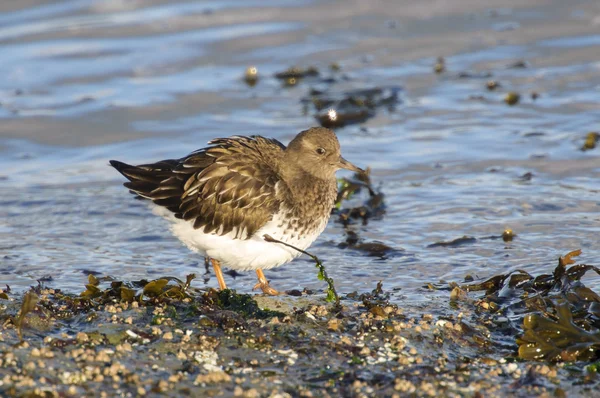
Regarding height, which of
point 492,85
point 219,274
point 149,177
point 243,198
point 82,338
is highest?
point 492,85

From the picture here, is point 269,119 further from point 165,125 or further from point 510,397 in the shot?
point 510,397

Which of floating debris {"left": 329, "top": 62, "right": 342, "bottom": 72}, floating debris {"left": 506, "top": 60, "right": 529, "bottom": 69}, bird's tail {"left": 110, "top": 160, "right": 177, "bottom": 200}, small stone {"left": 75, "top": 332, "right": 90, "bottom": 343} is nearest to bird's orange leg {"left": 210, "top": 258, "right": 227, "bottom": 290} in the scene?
bird's tail {"left": 110, "top": 160, "right": 177, "bottom": 200}

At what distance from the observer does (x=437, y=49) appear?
10.1 metres

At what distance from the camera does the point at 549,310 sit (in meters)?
4.16

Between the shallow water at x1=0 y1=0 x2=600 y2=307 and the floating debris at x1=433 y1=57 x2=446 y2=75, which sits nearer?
the shallow water at x1=0 y1=0 x2=600 y2=307

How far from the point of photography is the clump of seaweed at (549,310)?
375 centimetres

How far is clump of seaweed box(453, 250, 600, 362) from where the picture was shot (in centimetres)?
375

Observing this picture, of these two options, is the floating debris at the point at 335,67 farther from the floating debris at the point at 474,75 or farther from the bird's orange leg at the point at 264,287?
the bird's orange leg at the point at 264,287

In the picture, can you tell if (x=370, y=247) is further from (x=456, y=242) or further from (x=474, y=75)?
(x=474, y=75)

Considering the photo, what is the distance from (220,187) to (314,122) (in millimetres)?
3829

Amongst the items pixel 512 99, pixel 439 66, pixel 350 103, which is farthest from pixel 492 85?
pixel 350 103

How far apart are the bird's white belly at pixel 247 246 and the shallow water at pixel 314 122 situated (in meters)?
0.59

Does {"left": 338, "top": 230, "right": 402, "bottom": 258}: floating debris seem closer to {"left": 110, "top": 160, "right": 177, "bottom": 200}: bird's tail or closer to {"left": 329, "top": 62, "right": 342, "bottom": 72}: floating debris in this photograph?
{"left": 110, "top": 160, "right": 177, "bottom": 200}: bird's tail

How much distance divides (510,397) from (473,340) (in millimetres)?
606
